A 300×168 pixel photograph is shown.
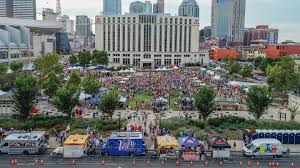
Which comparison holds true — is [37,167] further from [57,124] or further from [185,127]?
[185,127]

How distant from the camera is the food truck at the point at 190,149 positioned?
1101 inches

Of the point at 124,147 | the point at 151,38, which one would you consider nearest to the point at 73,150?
the point at 124,147

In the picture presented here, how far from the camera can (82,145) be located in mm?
28391

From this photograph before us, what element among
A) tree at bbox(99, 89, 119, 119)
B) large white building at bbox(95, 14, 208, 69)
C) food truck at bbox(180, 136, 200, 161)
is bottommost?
food truck at bbox(180, 136, 200, 161)

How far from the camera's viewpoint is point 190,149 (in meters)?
29.0

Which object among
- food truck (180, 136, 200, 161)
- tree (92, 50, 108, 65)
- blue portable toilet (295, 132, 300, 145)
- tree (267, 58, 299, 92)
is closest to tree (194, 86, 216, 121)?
food truck (180, 136, 200, 161)

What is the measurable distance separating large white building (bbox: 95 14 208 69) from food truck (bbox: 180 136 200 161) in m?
114

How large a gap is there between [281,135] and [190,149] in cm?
949

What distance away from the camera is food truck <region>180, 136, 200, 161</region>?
91.8 ft

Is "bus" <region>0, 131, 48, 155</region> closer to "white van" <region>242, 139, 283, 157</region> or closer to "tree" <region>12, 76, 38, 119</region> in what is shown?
"tree" <region>12, 76, 38, 119</region>

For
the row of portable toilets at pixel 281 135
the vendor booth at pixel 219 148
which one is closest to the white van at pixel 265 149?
the vendor booth at pixel 219 148

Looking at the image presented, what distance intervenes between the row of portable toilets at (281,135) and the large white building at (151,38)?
11055cm

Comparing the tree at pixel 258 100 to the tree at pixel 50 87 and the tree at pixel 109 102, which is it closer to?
the tree at pixel 109 102

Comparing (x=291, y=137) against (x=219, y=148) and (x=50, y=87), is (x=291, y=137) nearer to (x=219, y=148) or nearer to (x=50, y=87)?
(x=219, y=148)
